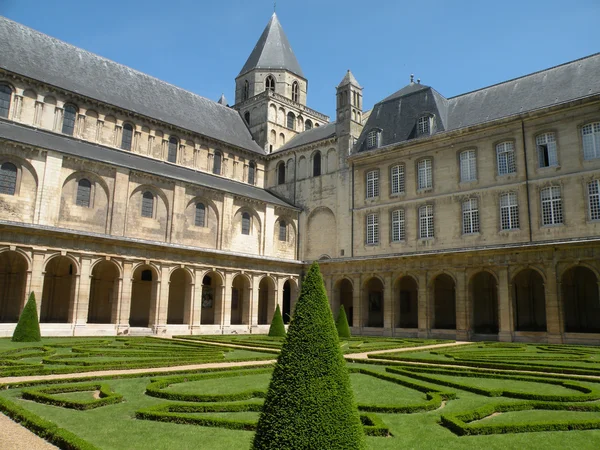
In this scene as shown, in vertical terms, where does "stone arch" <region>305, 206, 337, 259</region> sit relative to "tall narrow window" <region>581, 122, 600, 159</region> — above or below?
below

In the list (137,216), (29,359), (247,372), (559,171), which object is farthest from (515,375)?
(137,216)

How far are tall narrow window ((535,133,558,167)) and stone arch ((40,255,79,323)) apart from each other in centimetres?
2739

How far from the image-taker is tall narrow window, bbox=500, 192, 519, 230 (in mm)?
28359

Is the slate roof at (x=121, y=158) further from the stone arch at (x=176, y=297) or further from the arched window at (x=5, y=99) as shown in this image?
the stone arch at (x=176, y=297)

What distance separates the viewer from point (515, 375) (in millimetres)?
12805

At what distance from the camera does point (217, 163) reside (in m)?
39.6

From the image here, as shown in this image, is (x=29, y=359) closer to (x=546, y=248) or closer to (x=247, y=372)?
(x=247, y=372)

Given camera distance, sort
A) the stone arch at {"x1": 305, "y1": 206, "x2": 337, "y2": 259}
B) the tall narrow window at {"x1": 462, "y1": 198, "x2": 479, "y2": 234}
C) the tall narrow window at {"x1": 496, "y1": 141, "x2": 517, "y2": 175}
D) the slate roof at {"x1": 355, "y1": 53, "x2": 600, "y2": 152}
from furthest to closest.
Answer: the stone arch at {"x1": 305, "y1": 206, "x2": 337, "y2": 259}
the tall narrow window at {"x1": 462, "y1": 198, "x2": 479, "y2": 234}
the tall narrow window at {"x1": 496, "y1": 141, "x2": 517, "y2": 175}
the slate roof at {"x1": 355, "y1": 53, "x2": 600, "y2": 152}

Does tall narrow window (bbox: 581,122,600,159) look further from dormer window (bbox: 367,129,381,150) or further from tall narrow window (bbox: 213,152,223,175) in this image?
tall narrow window (bbox: 213,152,223,175)

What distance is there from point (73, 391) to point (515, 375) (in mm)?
10403

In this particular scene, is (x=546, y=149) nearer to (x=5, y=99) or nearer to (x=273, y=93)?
(x=273, y=93)

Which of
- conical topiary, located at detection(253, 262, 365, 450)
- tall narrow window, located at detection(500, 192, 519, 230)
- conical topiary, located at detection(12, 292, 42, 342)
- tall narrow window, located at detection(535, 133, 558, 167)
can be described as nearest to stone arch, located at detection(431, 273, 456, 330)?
tall narrow window, located at detection(500, 192, 519, 230)

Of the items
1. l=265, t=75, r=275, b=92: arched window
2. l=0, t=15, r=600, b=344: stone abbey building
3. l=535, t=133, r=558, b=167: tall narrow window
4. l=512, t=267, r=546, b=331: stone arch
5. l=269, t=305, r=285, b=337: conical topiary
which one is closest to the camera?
l=0, t=15, r=600, b=344: stone abbey building

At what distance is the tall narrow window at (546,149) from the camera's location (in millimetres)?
27625
